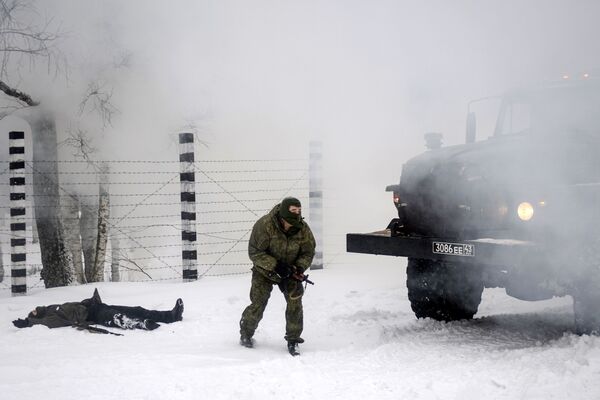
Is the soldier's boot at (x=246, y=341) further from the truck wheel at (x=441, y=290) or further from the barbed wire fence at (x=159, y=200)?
the barbed wire fence at (x=159, y=200)

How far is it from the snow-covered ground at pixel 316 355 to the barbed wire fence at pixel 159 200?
246cm

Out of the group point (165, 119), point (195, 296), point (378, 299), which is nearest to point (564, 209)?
point (378, 299)

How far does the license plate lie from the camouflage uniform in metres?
1.08

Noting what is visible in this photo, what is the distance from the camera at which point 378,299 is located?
740cm

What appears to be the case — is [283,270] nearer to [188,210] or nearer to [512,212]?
[512,212]

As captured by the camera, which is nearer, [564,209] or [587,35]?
[564,209]

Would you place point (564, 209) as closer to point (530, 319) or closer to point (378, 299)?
point (530, 319)

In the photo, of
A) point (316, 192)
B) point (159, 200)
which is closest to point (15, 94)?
point (316, 192)

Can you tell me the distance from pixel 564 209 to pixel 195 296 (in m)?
4.38

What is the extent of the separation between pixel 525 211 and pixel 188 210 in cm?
491

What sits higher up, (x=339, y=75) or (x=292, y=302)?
(x=339, y=75)

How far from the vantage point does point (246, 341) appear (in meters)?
5.37

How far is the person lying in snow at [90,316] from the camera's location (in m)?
5.75

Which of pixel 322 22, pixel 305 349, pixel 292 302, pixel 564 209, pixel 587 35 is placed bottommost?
pixel 305 349
